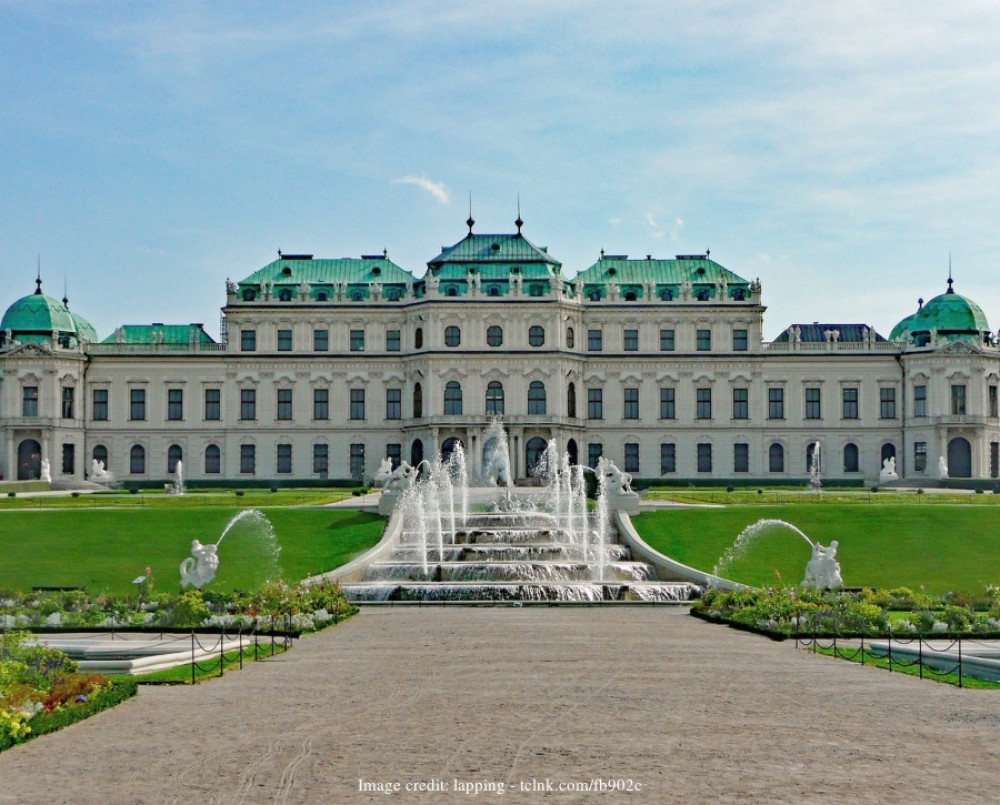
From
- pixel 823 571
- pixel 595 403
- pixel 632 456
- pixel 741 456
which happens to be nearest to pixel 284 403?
pixel 595 403

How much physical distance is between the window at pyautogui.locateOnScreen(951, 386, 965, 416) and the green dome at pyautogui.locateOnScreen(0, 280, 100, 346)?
57.3m

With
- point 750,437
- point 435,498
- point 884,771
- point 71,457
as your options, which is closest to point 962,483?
point 750,437

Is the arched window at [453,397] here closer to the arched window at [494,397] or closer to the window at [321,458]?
the arched window at [494,397]

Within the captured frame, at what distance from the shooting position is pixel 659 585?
44156 mm

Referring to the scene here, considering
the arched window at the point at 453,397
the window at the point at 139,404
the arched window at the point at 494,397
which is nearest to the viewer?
the arched window at the point at 494,397

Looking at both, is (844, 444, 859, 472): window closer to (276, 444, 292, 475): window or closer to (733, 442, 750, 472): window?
(733, 442, 750, 472): window

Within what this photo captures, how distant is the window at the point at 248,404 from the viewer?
89562mm

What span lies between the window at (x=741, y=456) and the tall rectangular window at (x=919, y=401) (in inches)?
439

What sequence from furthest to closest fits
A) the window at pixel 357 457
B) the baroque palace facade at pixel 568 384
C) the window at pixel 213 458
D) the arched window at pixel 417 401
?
the window at pixel 213 458, the window at pixel 357 457, the baroque palace facade at pixel 568 384, the arched window at pixel 417 401

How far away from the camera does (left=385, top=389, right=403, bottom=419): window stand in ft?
292

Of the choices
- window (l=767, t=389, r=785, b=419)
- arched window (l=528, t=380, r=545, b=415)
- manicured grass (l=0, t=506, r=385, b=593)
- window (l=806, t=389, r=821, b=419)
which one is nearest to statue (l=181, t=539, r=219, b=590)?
manicured grass (l=0, t=506, r=385, b=593)

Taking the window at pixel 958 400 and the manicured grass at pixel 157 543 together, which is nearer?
the manicured grass at pixel 157 543

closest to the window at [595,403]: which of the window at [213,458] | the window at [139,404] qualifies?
the window at [213,458]

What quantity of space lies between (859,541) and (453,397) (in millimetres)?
40565
